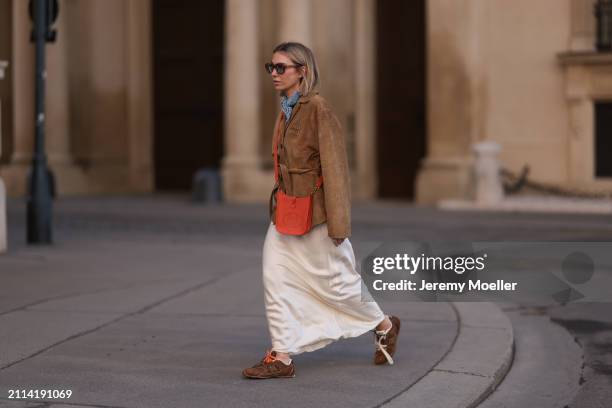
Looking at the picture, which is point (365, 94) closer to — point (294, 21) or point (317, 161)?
point (294, 21)

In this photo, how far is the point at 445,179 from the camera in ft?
68.5

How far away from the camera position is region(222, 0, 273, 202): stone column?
2219 centimetres

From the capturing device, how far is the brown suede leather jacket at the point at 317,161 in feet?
20.6

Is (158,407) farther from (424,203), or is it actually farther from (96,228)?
(424,203)

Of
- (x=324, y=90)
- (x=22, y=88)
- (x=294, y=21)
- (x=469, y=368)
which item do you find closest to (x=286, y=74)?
(x=469, y=368)

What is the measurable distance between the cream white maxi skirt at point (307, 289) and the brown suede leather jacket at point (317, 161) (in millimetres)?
156

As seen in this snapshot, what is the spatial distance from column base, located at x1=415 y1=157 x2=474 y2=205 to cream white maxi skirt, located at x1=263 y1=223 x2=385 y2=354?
14.3 meters

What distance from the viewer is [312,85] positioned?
639 centimetres

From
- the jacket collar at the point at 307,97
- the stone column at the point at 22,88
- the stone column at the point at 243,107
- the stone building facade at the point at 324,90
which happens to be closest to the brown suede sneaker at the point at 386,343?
the jacket collar at the point at 307,97

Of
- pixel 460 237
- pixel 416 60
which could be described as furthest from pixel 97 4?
pixel 460 237

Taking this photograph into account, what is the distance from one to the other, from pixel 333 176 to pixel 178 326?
7.30 ft

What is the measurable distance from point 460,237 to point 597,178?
7.39m

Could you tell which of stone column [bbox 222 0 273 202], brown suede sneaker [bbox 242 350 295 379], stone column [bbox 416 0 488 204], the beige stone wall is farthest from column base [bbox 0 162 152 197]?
brown suede sneaker [bbox 242 350 295 379]

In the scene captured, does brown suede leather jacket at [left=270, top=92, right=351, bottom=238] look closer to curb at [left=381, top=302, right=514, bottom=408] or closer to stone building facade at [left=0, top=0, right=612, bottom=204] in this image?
curb at [left=381, top=302, right=514, bottom=408]
